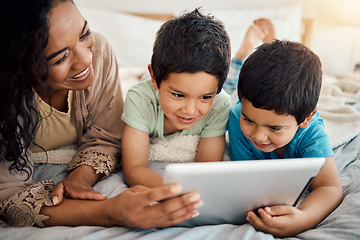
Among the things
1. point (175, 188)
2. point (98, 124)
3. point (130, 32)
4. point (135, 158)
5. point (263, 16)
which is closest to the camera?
point (175, 188)

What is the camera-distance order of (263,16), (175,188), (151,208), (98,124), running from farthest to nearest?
(263,16) → (98,124) → (151,208) → (175,188)

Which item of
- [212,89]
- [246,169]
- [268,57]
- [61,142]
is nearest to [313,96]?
[268,57]

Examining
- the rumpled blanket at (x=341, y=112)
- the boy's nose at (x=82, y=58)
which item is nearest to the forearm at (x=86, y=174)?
the boy's nose at (x=82, y=58)

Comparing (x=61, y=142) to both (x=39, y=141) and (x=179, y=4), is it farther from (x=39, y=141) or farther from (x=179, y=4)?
(x=179, y=4)

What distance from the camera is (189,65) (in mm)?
883

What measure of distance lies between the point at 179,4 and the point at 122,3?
0.51m

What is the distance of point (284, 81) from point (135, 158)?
0.53m

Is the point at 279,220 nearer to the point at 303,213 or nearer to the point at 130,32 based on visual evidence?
the point at 303,213

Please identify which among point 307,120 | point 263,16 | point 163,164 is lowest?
point 163,164

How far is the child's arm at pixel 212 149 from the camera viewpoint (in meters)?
1.12

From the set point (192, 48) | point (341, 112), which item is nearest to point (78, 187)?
point (192, 48)

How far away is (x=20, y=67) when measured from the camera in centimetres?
79

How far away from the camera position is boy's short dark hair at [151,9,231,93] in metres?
0.89

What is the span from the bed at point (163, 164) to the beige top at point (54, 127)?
0.12ft
